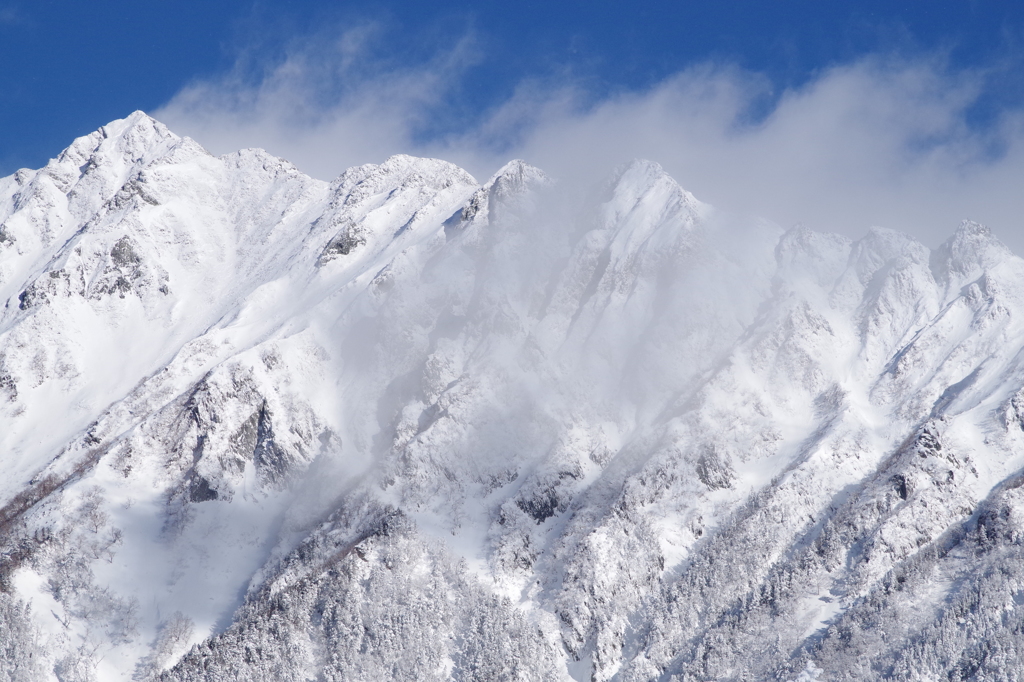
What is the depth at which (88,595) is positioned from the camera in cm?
16538

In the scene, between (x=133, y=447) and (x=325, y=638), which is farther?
(x=133, y=447)

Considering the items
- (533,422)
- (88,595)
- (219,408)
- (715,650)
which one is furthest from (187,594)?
(715,650)

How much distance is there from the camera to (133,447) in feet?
625

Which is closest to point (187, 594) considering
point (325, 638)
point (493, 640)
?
point (325, 638)

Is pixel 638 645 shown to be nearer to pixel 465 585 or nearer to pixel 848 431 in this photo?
pixel 465 585

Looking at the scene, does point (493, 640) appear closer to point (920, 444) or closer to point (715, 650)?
point (715, 650)

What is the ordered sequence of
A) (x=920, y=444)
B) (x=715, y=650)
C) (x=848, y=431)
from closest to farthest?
(x=715, y=650) → (x=920, y=444) → (x=848, y=431)

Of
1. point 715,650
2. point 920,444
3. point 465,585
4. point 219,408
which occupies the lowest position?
point 715,650

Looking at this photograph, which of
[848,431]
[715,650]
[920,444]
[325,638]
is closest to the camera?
[715,650]

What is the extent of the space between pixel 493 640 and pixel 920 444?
8617cm

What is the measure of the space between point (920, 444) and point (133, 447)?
154 m

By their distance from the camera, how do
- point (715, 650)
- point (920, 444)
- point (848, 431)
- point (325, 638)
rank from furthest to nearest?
point (848, 431), point (920, 444), point (325, 638), point (715, 650)

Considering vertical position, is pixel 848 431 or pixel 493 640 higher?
pixel 848 431

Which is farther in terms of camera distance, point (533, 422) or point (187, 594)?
point (533, 422)
